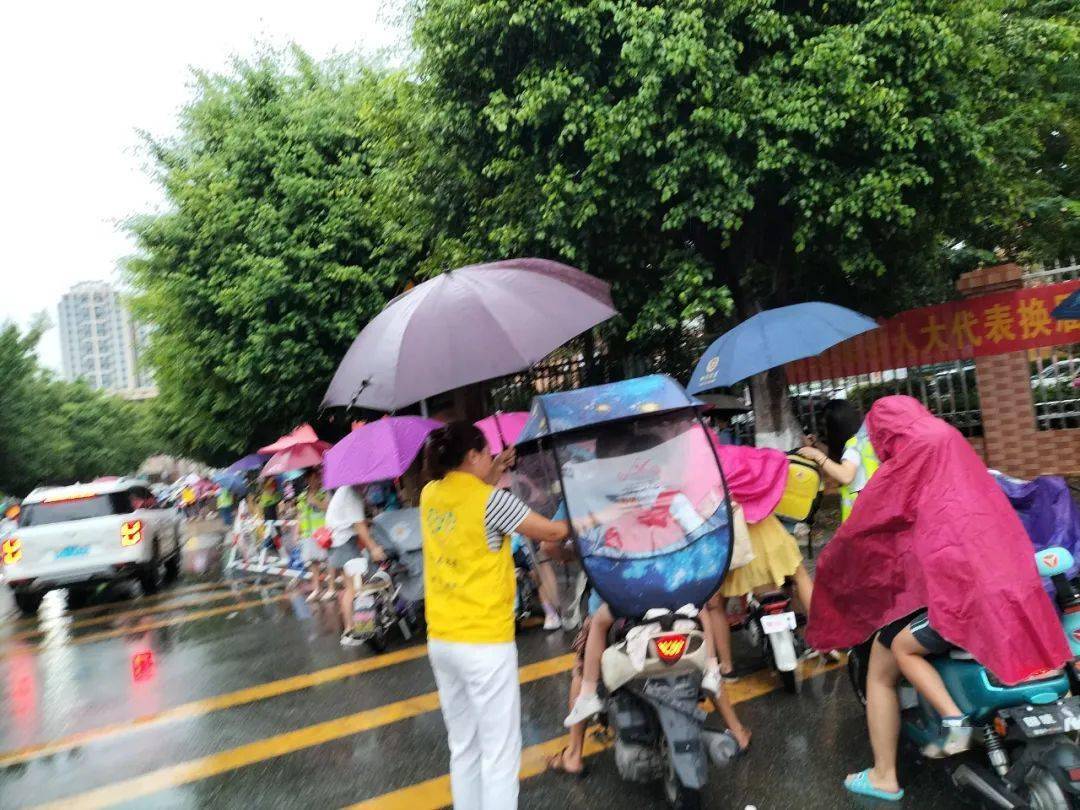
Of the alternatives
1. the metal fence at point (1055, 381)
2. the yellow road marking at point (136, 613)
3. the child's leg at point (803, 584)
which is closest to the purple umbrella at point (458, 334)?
the child's leg at point (803, 584)

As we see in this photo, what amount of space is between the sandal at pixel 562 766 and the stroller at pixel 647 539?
44cm

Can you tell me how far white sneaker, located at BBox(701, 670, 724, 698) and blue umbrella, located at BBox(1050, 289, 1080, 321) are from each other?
6.77 metres

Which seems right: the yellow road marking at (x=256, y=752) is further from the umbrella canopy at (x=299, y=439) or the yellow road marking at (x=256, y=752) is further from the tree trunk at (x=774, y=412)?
the umbrella canopy at (x=299, y=439)

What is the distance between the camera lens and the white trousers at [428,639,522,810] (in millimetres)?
3490

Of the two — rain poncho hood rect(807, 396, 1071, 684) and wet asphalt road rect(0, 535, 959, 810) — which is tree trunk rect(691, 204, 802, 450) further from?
rain poncho hood rect(807, 396, 1071, 684)

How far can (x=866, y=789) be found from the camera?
12.5 ft

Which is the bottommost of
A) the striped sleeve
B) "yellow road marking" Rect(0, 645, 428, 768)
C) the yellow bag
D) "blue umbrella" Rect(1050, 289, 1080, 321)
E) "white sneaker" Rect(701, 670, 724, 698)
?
"yellow road marking" Rect(0, 645, 428, 768)

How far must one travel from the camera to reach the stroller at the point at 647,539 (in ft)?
12.1

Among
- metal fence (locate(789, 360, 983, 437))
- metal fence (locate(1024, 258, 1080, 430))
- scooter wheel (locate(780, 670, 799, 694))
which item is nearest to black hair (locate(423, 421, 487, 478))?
scooter wheel (locate(780, 670, 799, 694))

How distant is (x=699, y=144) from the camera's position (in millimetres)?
8164

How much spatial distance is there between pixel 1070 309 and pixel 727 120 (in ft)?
12.6

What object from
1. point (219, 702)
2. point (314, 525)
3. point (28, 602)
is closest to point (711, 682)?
point (219, 702)

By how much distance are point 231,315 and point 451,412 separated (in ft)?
29.6

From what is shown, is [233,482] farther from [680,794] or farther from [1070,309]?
[680,794]
